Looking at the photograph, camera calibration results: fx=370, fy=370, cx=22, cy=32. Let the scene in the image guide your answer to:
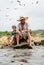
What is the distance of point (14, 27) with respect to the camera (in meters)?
18.9

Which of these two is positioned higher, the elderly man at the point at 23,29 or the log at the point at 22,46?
the elderly man at the point at 23,29

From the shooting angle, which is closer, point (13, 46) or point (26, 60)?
point (26, 60)

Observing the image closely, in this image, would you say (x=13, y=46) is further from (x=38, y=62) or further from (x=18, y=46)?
(x=38, y=62)

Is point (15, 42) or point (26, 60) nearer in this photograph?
point (26, 60)

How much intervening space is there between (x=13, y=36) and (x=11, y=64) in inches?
272

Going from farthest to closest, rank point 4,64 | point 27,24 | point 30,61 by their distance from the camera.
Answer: point 27,24 < point 30,61 < point 4,64

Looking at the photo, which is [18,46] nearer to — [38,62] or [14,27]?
[14,27]

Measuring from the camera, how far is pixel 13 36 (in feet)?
62.9

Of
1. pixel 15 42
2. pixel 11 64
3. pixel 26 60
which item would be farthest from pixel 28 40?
pixel 11 64

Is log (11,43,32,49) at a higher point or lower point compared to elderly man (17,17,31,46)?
lower

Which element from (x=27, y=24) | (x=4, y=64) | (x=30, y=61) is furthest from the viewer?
(x=27, y=24)

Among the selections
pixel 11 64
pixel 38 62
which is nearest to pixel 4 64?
pixel 11 64

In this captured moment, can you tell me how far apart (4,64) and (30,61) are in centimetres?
127

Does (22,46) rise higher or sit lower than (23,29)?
lower
